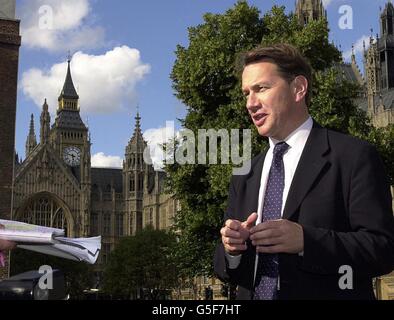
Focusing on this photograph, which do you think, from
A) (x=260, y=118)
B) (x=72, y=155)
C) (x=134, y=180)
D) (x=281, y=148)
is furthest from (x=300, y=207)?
(x=72, y=155)

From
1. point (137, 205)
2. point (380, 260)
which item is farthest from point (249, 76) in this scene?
point (137, 205)

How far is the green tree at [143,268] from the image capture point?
219ft

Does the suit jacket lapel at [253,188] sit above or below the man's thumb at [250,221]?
above

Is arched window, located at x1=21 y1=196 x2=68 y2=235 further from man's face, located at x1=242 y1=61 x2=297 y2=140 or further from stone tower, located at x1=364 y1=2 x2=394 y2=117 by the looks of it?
man's face, located at x1=242 y1=61 x2=297 y2=140

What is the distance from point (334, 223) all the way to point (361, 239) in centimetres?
20

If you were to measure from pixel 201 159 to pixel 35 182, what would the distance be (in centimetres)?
7845

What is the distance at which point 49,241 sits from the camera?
4.27 meters

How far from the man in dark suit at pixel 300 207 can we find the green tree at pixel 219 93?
57.6 ft

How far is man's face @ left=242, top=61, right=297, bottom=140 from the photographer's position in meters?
3.50

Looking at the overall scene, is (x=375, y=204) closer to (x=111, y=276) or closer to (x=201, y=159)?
(x=201, y=159)

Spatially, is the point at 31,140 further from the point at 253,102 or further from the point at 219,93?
the point at 253,102

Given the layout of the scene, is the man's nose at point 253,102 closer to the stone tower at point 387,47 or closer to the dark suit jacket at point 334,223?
the dark suit jacket at point 334,223

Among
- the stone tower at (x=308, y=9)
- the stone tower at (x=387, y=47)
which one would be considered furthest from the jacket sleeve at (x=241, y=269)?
the stone tower at (x=308, y=9)

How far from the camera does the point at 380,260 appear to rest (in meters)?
3.08
